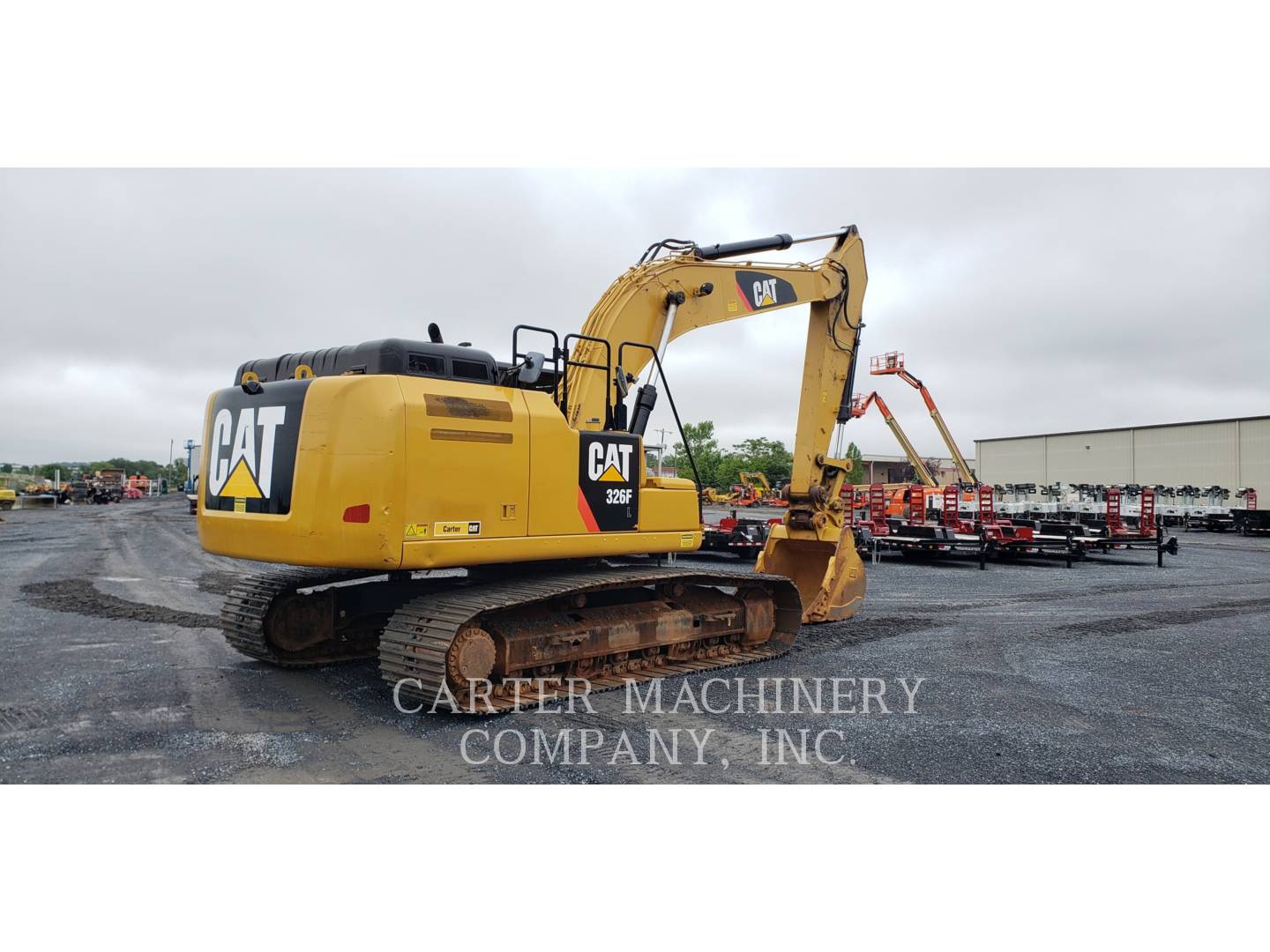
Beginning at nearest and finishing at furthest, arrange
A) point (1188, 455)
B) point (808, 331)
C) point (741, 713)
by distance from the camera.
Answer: point (741, 713) → point (808, 331) → point (1188, 455)

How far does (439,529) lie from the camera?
5969mm

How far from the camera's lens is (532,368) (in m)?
6.50

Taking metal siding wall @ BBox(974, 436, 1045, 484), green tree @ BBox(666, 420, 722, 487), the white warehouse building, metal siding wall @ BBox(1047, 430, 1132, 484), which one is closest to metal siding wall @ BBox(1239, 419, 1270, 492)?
the white warehouse building

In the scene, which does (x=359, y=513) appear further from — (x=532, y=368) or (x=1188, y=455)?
(x=1188, y=455)

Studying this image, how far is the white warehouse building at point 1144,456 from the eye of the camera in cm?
4928

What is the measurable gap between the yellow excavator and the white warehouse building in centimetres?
5283

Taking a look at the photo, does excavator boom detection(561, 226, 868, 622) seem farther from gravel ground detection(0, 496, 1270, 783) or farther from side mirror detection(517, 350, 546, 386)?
side mirror detection(517, 350, 546, 386)

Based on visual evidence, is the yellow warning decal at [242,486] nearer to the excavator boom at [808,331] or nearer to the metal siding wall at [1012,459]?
the excavator boom at [808,331]

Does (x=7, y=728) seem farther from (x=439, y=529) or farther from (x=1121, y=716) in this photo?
(x=1121, y=716)

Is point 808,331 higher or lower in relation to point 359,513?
higher

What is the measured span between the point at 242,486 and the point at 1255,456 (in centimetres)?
5771

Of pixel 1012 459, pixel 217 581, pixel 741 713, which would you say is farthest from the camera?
pixel 1012 459

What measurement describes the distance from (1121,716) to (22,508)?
2196 inches

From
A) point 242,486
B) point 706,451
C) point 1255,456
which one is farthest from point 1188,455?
point 242,486
